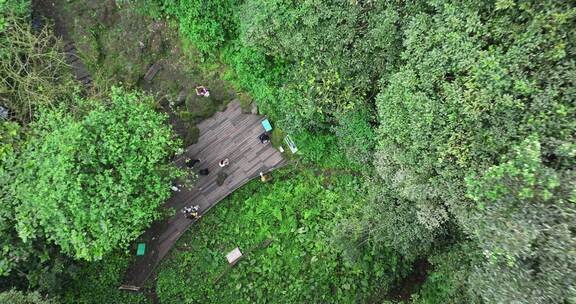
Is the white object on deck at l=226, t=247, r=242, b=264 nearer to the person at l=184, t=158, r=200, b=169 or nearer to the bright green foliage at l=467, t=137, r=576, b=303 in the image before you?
the person at l=184, t=158, r=200, b=169

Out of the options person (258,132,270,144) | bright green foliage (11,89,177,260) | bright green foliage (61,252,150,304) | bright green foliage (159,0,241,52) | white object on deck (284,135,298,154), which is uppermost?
bright green foliage (159,0,241,52)

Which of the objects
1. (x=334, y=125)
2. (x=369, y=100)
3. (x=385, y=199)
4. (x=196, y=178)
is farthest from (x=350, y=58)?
(x=196, y=178)

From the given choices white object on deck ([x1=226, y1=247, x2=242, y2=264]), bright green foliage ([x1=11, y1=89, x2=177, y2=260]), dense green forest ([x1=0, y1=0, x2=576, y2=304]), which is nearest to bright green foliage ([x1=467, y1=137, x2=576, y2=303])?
dense green forest ([x1=0, y1=0, x2=576, y2=304])

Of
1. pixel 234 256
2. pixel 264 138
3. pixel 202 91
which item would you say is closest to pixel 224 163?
pixel 264 138

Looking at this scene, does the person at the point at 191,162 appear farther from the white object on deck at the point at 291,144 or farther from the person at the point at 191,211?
the white object on deck at the point at 291,144

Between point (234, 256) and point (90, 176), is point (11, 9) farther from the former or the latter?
point (234, 256)
